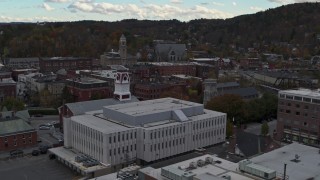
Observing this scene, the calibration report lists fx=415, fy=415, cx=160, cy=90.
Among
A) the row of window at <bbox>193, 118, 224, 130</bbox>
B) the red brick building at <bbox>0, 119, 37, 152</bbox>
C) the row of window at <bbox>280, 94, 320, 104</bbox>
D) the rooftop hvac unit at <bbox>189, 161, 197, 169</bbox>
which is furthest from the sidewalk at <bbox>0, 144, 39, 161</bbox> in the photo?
the row of window at <bbox>280, 94, 320, 104</bbox>

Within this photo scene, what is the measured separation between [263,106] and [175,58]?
6807 cm

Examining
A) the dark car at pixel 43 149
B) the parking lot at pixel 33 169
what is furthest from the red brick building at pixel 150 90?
the parking lot at pixel 33 169

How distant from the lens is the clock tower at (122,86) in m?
56.2

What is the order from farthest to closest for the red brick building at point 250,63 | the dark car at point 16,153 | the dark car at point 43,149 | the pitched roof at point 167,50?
the pitched roof at point 167,50 < the red brick building at point 250,63 < the dark car at point 43,149 < the dark car at point 16,153

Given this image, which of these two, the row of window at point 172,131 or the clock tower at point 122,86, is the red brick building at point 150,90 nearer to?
the clock tower at point 122,86

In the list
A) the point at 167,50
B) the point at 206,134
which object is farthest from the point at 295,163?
the point at 167,50

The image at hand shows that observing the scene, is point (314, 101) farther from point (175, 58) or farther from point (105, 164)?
point (175, 58)

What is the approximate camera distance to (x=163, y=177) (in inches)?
1175

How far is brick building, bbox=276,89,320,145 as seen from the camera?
51.0 meters

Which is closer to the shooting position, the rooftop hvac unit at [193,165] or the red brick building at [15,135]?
the rooftop hvac unit at [193,165]

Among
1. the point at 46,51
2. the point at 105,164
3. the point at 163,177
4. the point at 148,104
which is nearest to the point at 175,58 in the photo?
the point at 46,51

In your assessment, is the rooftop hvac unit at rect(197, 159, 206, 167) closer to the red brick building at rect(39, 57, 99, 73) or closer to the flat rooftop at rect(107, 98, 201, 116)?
the flat rooftop at rect(107, 98, 201, 116)

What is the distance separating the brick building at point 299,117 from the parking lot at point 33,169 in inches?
1101

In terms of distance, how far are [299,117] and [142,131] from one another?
2168cm
